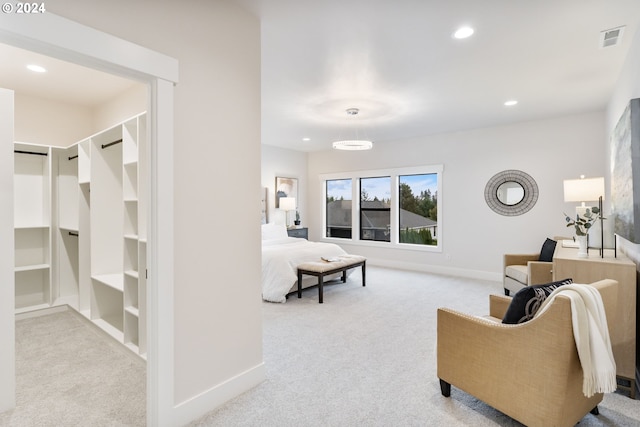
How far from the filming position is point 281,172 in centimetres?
764

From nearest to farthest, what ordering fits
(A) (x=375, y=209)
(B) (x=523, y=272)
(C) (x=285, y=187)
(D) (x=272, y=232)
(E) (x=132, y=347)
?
(E) (x=132, y=347)
(B) (x=523, y=272)
(D) (x=272, y=232)
(A) (x=375, y=209)
(C) (x=285, y=187)

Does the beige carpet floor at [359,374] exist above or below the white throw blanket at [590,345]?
below

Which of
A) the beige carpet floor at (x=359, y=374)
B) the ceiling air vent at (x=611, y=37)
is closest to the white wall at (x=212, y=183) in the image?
the beige carpet floor at (x=359, y=374)

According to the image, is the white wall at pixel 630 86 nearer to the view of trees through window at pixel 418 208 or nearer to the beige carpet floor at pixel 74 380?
the view of trees through window at pixel 418 208

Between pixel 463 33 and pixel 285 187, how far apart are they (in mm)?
5435

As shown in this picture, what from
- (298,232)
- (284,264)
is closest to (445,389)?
(284,264)

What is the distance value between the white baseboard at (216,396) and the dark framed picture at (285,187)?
5.19m

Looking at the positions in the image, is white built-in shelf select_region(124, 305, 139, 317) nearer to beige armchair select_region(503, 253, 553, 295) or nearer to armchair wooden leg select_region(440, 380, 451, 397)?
armchair wooden leg select_region(440, 380, 451, 397)

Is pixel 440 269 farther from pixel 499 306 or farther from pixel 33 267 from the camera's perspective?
pixel 33 267

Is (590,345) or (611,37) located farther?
(611,37)

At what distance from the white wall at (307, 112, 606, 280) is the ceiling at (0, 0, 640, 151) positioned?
1.35 ft

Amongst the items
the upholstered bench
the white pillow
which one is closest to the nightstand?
the white pillow

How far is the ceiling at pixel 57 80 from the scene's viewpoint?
2.99 metres

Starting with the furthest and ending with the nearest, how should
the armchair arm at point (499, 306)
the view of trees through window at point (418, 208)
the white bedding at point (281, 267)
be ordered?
the view of trees through window at point (418, 208)
the white bedding at point (281, 267)
the armchair arm at point (499, 306)
